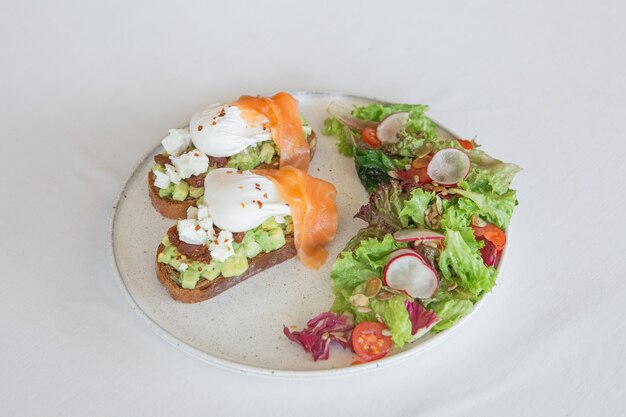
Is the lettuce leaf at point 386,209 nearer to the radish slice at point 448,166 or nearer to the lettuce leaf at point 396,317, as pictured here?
the radish slice at point 448,166

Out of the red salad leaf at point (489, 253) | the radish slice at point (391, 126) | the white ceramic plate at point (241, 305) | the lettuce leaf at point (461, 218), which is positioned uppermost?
the radish slice at point (391, 126)

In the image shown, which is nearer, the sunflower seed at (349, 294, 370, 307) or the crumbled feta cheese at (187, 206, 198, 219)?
the sunflower seed at (349, 294, 370, 307)

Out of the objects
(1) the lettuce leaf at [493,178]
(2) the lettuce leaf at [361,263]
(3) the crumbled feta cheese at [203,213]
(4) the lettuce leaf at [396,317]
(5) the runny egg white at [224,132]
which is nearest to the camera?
(4) the lettuce leaf at [396,317]

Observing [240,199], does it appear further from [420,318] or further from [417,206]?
[420,318]

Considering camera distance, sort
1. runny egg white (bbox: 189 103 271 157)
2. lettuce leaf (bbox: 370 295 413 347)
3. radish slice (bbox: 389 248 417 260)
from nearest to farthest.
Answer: lettuce leaf (bbox: 370 295 413 347) → radish slice (bbox: 389 248 417 260) → runny egg white (bbox: 189 103 271 157)

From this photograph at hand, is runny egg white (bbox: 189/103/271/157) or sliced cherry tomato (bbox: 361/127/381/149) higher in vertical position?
runny egg white (bbox: 189/103/271/157)

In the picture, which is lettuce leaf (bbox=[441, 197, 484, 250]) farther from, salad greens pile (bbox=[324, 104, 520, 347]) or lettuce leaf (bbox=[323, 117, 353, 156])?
lettuce leaf (bbox=[323, 117, 353, 156])

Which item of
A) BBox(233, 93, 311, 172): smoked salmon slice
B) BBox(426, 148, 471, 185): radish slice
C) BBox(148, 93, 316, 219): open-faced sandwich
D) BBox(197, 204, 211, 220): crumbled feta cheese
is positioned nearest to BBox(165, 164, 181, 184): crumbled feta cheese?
BBox(148, 93, 316, 219): open-faced sandwich

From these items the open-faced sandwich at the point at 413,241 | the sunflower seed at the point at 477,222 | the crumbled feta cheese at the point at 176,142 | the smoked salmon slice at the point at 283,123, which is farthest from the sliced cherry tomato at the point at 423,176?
the crumbled feta cheese at the point at 176,142
